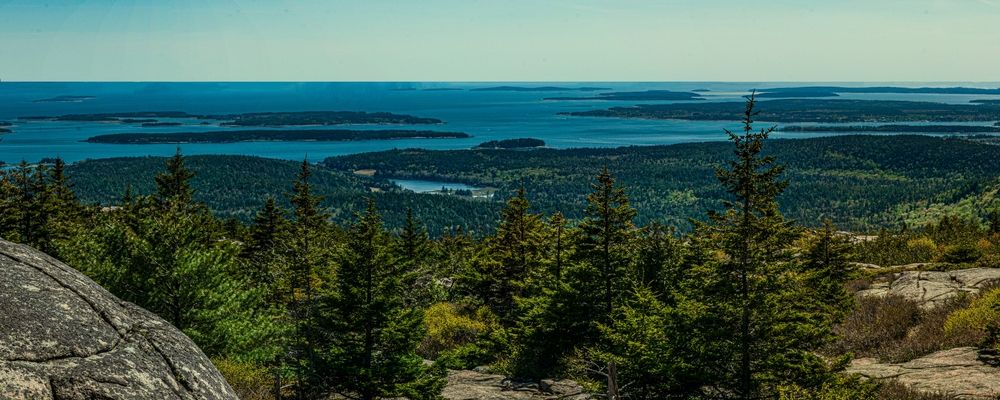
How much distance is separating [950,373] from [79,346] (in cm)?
1913

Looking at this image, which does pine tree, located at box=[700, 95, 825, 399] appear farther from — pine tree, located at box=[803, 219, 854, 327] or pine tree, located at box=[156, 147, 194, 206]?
pine tree, located at box=[156, 147, 194, 206]

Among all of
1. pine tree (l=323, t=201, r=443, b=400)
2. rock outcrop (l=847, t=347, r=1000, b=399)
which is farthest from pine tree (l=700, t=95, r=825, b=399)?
pine tree (l=323, t=201, r=443, b=400)

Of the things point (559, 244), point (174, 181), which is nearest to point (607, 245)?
point (559, 244)

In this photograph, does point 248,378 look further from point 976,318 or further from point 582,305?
point 976,318

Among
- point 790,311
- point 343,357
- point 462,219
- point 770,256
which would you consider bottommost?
point 462,219

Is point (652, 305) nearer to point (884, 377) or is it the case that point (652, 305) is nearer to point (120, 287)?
point (884, 377)

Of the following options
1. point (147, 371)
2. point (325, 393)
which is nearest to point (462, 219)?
point (325, 393)

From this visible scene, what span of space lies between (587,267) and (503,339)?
586cm

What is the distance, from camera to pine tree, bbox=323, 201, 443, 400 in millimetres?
19547

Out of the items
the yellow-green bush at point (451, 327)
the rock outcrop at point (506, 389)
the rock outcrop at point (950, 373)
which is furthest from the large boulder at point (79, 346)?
the yellow-green bush at point (451, 327)

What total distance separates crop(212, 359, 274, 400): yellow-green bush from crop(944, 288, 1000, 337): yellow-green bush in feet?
66.8

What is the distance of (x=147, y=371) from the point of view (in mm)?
6352

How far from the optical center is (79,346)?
20.0 ft

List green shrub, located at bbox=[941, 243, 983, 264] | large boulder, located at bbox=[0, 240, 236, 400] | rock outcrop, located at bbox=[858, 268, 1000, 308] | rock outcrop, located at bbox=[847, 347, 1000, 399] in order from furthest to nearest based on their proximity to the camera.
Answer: green shrub, located at bbox=[941, 243, 983, 264], rock outcrop, located at bbox=[858, 268, 1000, 308], rock outcrop, located at bbox=[847, 347, 1000, 399], large boulder, located at bbox=[0, 240, 236, 400]
